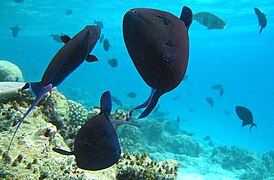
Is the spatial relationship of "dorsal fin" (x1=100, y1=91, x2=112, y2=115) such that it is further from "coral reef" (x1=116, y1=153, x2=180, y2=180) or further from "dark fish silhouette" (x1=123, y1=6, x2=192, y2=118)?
"coral reef" (x1=116, y1=153, x2=180, y2=180)

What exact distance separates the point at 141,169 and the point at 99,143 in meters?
2.05

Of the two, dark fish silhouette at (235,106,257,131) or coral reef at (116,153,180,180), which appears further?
dark fish silhouette at (235,106,257,131)

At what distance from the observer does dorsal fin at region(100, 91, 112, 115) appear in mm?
1618

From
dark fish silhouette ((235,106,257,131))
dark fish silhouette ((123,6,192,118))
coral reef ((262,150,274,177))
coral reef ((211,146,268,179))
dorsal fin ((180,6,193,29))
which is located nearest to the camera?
dark fish silhouette ((123,6,192,118))

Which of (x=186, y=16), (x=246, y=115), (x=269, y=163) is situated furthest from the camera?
(x=269, y=163)

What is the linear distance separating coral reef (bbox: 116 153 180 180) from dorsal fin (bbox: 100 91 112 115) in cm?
207

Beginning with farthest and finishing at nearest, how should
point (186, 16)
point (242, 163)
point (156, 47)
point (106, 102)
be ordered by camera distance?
1. point (242, 163)
2. point (106, 102)
3. point (186, 16)
4. point (156, 47)

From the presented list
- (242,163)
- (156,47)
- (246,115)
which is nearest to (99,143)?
(156,47)

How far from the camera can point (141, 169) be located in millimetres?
3596

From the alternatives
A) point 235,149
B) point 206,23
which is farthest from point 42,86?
point 235,149

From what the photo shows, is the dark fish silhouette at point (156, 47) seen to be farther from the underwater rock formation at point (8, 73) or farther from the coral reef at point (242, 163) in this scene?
the coral reef at point (242, 163)

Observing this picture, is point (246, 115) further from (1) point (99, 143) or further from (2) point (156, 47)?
(2) point (156, 47)

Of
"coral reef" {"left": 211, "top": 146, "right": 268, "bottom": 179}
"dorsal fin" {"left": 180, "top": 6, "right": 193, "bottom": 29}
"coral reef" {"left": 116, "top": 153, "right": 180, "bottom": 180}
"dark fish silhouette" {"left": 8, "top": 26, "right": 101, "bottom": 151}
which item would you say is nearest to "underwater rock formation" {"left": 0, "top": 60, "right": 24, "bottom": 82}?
"coral reef" {"left": 116, "top": 153, "right": 180, "bottom": 180}

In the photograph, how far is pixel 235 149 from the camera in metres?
17.2
